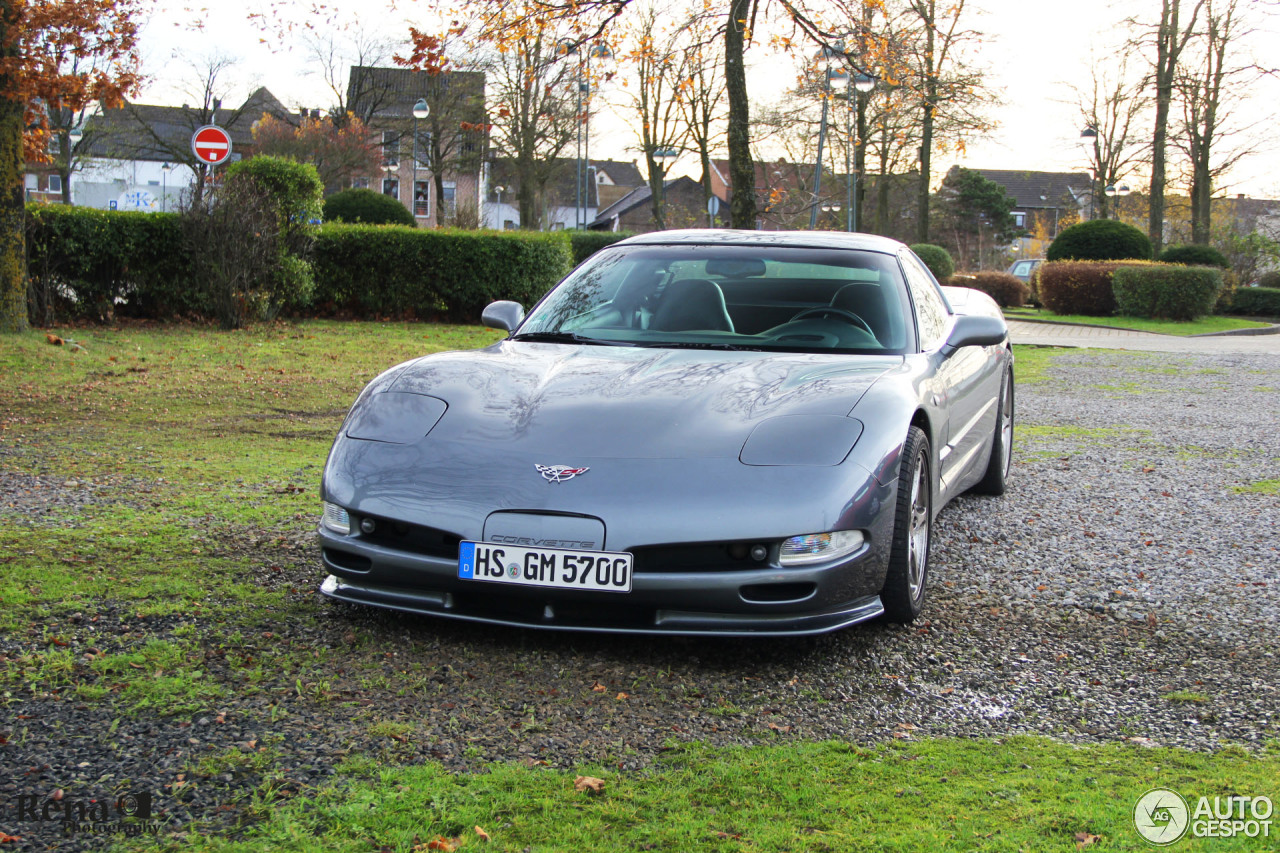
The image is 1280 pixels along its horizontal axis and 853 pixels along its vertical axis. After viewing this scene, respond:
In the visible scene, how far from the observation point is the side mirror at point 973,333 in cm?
476

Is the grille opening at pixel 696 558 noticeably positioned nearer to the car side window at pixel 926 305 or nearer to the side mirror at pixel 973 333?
the car side window at pixel 926 305

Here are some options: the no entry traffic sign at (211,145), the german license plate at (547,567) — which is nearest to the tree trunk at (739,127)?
the no entry traffic sign at (211,145)

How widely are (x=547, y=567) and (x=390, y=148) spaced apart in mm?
57706

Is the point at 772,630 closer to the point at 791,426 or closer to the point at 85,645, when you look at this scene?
the point at 791,426

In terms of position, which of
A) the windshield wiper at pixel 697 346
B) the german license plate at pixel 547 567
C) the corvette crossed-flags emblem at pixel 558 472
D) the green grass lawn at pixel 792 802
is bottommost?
the green grass lawn at pixel 792 802

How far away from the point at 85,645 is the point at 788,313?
9.43ft

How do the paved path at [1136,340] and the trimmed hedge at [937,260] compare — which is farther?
the trimmed hedge at [937,260]

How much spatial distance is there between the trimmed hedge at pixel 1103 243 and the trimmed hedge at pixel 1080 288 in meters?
1.99

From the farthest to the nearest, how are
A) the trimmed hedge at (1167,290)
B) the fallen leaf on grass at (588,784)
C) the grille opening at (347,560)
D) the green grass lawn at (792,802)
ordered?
the trimmed hedge at (1167,290) < the grille opening at (347,560) < the fallen leaf on grass at (588,784) < the green grass lawn at (792,802)

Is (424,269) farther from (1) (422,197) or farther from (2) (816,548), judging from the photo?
(1) (422,197)

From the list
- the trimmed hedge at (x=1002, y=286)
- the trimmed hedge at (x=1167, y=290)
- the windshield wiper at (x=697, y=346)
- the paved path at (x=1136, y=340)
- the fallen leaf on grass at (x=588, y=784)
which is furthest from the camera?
the trimmed hedge at (x=1002, y=286)

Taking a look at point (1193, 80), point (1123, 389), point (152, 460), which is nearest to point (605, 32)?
point (1123, 389)

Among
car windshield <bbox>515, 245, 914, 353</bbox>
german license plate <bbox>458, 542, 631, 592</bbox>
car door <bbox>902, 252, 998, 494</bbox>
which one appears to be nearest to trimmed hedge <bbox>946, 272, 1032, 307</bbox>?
car door <bbox>902, 252, 998, 494</bbox>

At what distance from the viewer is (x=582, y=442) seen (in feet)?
11.1
